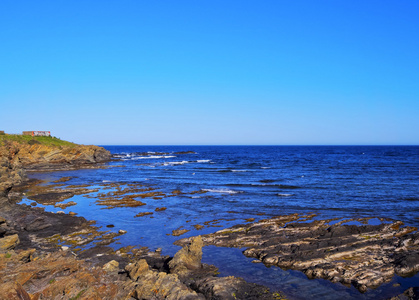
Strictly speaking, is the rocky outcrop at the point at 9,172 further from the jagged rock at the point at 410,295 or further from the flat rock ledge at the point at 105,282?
the jagged rock at the point at 410,295

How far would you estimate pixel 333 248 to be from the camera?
1720cm

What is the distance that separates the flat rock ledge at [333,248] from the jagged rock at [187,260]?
3.59 metres


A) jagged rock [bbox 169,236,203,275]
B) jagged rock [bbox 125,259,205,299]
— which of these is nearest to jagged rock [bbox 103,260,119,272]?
jagged rock [bbox 125,259,205,299]

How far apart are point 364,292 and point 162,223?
16053mm

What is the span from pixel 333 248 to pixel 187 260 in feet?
27.1

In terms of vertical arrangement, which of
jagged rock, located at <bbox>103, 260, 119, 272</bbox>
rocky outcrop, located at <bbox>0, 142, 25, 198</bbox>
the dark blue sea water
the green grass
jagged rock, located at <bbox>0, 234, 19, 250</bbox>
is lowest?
the dark blue sea water

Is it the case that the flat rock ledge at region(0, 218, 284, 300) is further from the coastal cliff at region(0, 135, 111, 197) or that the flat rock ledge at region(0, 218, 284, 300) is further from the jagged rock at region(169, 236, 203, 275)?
the coastal cliff at region(0, 135, 111, 197)

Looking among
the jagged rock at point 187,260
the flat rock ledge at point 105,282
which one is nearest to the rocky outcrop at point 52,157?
the flat rock ledge at point 105,282

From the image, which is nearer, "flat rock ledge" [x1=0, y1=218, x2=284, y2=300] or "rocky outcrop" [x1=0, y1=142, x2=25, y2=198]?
"flat rock ledge" [x1=0, y1=218, x2=284, y2=300]

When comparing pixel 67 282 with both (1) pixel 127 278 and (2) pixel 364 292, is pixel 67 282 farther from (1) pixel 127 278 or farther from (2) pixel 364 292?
(2) pixel 364 292

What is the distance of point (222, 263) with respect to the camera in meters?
16.6

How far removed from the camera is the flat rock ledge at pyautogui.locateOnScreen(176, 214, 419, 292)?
580 inches

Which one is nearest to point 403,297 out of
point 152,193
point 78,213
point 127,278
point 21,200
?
point 127,278

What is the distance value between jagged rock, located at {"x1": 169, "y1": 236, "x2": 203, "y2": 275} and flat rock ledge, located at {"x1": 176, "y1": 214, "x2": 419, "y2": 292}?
11.8 ft
